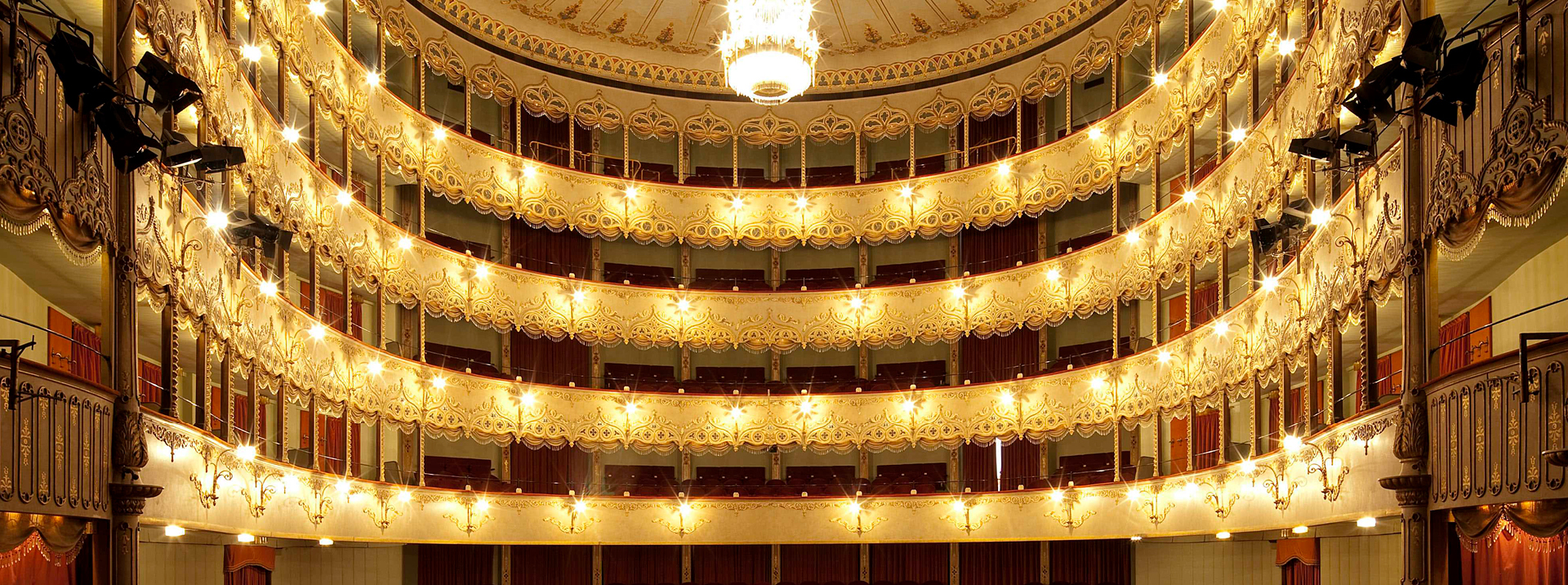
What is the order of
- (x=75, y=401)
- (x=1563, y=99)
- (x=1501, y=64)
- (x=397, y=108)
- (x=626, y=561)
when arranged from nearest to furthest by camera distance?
(x=1563, y=99)
(x=1501, y=64)
(x=75, y=401)
(x=397, y=108)
(x=626, y=561)

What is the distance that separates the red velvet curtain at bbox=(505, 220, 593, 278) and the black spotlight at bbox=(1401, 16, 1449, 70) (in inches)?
900

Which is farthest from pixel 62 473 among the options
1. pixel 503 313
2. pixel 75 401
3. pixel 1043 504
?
→ pixel 1043 504

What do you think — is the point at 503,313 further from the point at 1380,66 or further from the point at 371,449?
the point at 1380,66

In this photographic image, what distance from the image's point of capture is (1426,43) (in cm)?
1141

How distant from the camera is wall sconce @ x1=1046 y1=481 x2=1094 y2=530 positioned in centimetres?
2772

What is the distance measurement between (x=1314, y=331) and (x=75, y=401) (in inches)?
546

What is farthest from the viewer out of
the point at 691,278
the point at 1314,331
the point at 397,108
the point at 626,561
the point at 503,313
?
the point at 691,278

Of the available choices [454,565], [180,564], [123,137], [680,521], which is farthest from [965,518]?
[123,137]

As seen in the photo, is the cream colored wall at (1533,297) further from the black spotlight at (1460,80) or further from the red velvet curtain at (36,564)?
the red velvet curtain at (36,564)

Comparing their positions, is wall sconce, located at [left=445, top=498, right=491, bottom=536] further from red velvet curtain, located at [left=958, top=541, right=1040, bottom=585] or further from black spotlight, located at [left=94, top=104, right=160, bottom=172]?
black spotlight, located at [left=94, top=104, right=160, bottom=172]

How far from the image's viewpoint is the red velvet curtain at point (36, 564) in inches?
→ 452

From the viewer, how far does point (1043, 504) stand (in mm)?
28375

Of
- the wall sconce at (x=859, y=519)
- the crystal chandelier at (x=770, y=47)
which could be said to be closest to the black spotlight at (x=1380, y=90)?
the crystal chandelier at (x=770, y=47)

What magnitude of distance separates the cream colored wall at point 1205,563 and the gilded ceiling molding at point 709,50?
11409 millimetres
